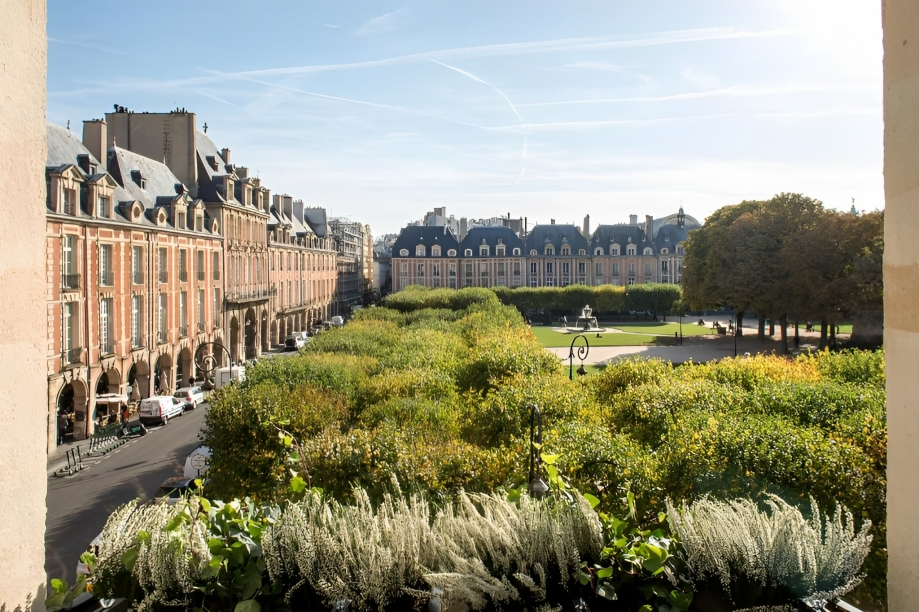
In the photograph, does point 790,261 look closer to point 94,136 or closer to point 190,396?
point 190,396

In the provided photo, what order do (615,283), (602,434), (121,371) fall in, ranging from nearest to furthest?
(602,434)
(121,371)
(615,283)

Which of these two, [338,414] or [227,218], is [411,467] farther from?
[227,218]

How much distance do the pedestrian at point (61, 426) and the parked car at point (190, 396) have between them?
6316mm

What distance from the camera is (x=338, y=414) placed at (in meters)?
13.4

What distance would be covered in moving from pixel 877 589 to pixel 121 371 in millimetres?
29954

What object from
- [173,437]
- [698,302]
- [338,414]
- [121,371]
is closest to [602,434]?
[338,414]

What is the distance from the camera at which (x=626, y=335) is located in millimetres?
55344

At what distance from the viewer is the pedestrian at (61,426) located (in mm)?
26672

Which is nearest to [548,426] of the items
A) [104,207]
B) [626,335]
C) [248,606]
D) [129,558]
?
[248,606]

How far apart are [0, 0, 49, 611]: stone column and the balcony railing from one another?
2624cm

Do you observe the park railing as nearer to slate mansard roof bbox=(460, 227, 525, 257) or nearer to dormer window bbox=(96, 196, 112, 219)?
dormer window bbox=(96, 196, 112, 219)

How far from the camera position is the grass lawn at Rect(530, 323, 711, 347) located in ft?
161

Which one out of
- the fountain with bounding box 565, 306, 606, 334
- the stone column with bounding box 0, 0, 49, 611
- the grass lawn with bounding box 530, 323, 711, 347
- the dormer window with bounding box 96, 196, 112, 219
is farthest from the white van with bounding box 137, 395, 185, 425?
the stone column with bounding box 0, 0, 49, 611

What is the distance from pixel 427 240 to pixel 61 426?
6356 cm
